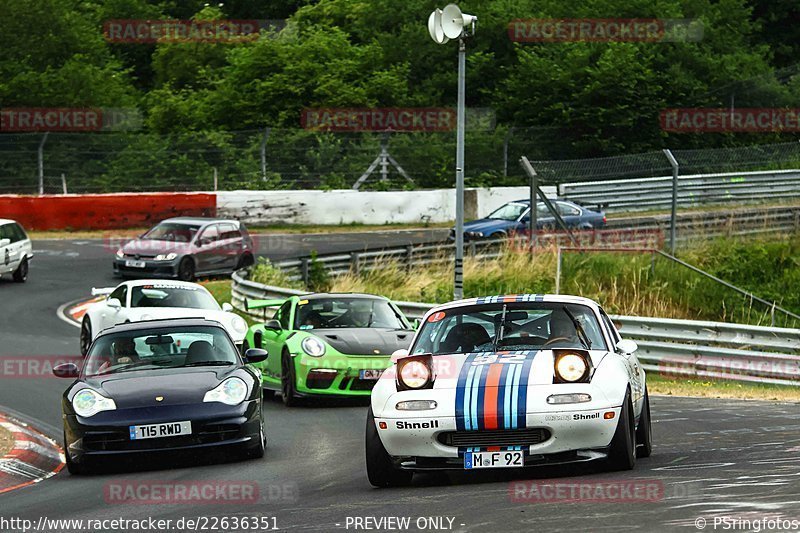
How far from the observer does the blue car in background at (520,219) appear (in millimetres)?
31656

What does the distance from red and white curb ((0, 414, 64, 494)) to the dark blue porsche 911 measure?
45 cm

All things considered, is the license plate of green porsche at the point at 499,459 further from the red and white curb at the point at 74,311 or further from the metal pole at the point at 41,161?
the metal pole at the point at 41,161

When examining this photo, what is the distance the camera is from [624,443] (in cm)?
909

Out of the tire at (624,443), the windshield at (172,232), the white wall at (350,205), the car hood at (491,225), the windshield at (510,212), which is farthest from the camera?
the white wall at (350,205)

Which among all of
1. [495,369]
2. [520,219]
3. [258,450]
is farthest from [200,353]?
[520,219]

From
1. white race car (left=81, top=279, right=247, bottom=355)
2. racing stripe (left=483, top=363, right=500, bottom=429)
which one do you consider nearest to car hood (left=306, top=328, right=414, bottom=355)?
white race car (left=81, top=279, right=247, bottom=355)

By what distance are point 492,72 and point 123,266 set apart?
2738cm

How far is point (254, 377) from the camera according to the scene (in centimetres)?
1189

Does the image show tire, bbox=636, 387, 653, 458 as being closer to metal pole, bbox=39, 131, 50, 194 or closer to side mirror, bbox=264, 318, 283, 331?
side mirror, bbox=264, 318, 283, 331

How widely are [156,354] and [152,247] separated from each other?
728 inches

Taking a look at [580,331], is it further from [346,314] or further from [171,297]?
[171,297]

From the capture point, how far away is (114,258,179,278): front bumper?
30234 millimetres

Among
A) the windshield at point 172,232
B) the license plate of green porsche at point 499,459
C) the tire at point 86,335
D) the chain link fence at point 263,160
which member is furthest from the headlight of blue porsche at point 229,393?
the chain link fence at point 263,160

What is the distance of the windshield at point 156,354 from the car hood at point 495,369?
2965mm
